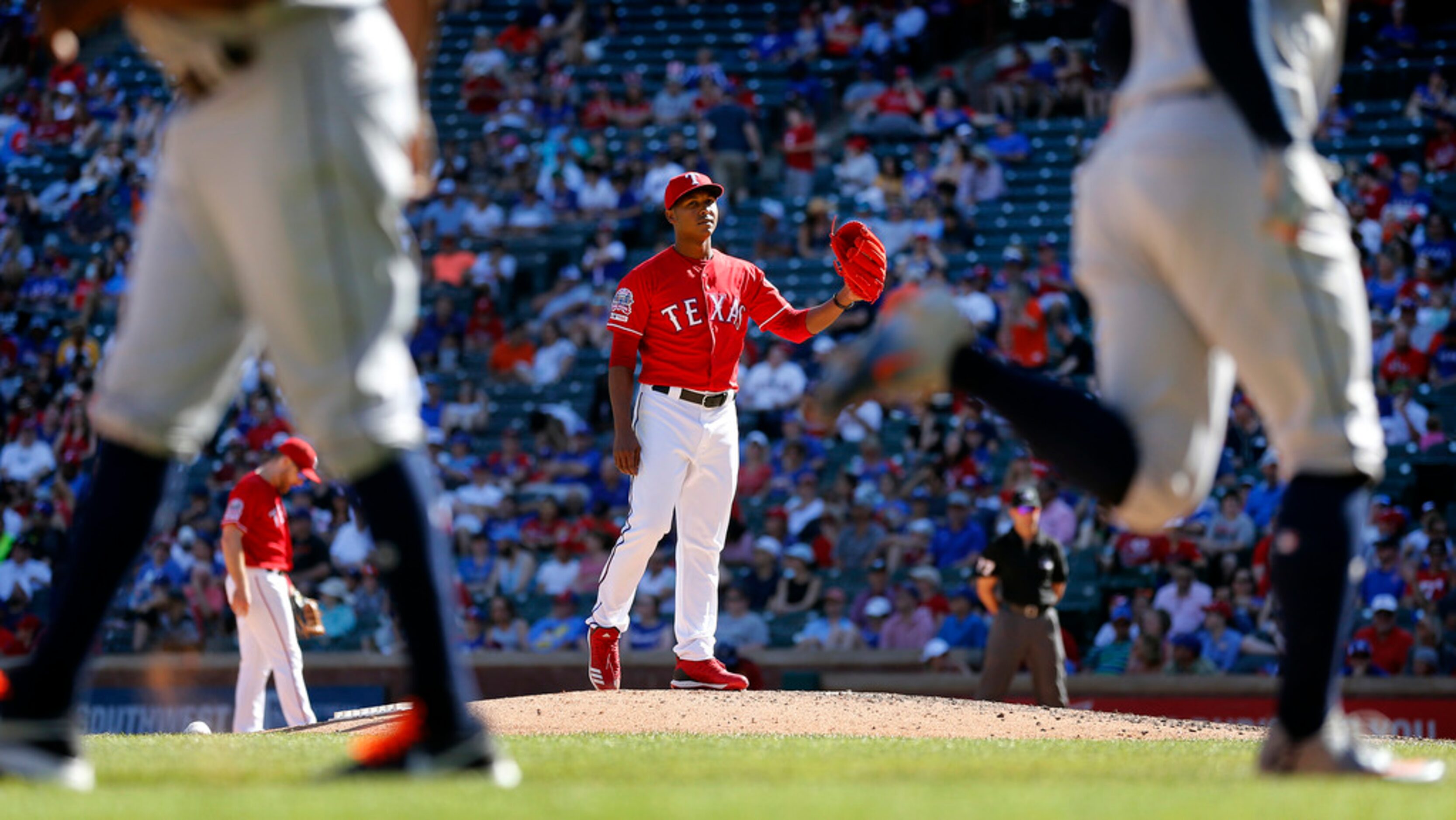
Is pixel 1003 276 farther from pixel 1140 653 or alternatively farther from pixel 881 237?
pixel 1140 653

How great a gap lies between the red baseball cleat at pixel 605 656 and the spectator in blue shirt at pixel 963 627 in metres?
6.58

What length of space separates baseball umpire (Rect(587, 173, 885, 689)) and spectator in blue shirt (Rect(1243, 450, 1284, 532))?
7831mm

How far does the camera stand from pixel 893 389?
4.15 metres

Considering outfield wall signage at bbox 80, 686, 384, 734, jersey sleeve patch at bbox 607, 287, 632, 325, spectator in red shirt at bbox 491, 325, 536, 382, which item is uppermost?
jersey sleeve patch at bbox 607, 287, 632, 325

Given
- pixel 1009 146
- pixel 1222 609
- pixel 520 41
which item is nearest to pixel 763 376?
pixel 1009 146

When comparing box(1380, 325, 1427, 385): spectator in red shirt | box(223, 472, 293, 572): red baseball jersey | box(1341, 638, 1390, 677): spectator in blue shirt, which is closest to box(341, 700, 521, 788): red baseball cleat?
box(223, 472, 293, 572): red baseball jersey

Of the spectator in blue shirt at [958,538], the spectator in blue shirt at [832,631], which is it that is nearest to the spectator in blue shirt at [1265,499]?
the spectator in blue shirt at [958,538]

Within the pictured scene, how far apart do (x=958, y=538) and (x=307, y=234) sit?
12.8 meters

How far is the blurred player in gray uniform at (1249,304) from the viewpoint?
3641 mm

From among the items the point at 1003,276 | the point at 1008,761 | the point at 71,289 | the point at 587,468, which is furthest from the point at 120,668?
the point at 1008,761

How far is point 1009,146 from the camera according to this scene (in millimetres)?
21203

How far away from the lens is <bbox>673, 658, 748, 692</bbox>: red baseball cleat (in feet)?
27.5

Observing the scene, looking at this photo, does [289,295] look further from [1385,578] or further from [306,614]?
[1385,578]

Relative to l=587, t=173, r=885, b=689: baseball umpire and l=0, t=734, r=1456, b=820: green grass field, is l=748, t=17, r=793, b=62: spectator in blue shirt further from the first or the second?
l=0, t=734, r=1456, b=820: green grass field
